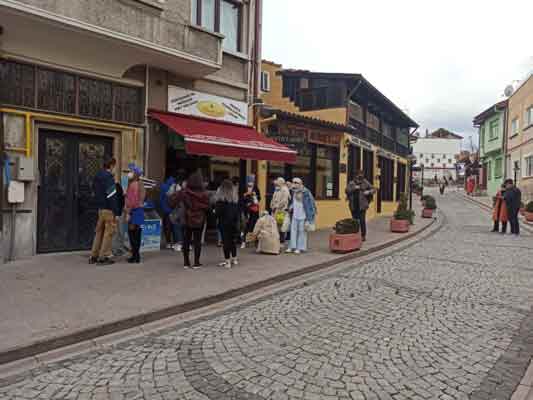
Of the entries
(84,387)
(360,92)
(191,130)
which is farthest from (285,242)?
(360,92)

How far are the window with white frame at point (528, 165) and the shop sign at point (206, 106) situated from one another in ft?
74.8

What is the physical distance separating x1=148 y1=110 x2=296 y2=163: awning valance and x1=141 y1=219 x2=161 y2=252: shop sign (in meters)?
1.94

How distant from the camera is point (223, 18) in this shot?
37.2 feet

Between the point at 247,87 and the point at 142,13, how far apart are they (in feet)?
12.8

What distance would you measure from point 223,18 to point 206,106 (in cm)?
265

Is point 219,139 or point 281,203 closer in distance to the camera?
point 219,139

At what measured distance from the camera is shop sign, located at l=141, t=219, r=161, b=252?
9.09 metres

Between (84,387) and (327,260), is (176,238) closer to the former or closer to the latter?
(327,260)

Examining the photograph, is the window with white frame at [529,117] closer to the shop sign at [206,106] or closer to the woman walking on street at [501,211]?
the woman walking on street at [501,211]

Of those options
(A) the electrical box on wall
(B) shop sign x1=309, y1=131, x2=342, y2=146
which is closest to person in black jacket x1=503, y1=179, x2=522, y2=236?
(B) shop sign x1=309, y1=131, x2=342, y2=146

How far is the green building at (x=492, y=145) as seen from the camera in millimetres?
34219

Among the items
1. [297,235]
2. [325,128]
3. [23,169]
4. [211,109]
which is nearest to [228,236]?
[297,235]

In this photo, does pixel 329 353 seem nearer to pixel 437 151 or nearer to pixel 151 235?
pixel 151 235

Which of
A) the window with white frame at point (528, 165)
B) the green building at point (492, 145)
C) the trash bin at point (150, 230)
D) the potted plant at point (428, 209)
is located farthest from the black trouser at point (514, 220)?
the green building at point (492, 145)
